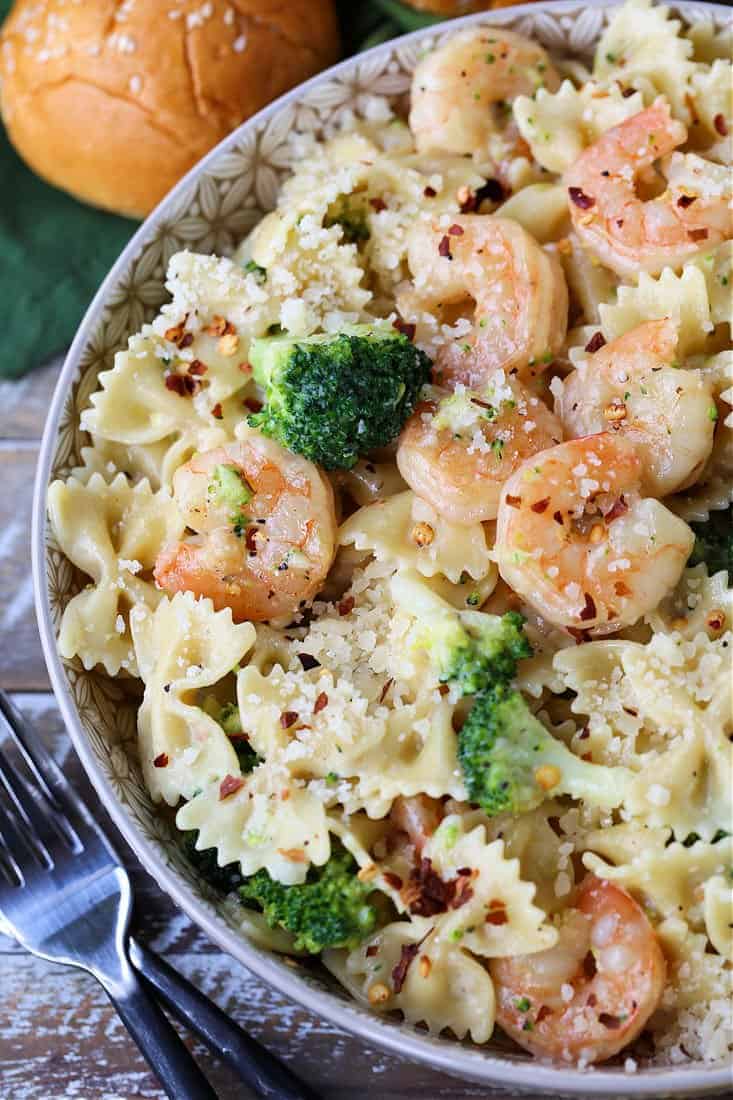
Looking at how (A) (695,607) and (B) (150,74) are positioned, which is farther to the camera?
(B) (150,74)

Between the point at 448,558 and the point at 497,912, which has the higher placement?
the point at 448,558

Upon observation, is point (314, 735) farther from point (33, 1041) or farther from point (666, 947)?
point (33, 1041)

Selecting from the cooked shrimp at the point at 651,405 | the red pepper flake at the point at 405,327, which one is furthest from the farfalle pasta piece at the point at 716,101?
the red pepper flake at the point at 405,327

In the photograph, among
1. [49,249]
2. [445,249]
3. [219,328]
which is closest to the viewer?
[445,249]

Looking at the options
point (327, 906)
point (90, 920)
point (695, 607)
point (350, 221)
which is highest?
point (350, 221)

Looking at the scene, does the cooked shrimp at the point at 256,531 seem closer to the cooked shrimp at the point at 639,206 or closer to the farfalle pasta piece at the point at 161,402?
the farfalle pasta piece at the point at 161,402

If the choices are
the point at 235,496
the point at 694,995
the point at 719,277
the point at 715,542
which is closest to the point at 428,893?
the point at 694,995

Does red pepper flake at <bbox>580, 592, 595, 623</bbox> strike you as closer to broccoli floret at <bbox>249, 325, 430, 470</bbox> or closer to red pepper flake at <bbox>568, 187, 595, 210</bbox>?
broccoli floret at <bbox>249, 325, 430, 470</bbox>

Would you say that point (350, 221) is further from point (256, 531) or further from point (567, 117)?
point (256, 531)
